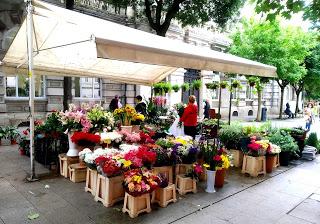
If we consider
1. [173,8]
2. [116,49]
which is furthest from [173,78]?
[116,49]

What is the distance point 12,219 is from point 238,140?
5.14 meters

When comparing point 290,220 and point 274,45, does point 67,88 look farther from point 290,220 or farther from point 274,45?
point 274,45

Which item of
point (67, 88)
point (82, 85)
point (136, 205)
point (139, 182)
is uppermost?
point (82, 85)

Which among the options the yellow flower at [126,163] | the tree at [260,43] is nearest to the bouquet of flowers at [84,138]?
the yellow flower at [126,163]

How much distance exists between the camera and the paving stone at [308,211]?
13.9 feet

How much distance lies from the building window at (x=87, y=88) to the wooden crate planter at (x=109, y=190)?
35.5 feet

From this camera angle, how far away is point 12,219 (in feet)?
12.7

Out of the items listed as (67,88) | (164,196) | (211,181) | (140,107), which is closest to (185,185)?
(211,181)

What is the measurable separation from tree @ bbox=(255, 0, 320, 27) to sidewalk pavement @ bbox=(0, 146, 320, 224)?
3.14 m

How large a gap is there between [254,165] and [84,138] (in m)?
3.78

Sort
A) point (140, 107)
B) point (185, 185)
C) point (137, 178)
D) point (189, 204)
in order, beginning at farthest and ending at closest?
→ point (140, 107)
point (185, 185)
point (189, 204)
point (137, 178)

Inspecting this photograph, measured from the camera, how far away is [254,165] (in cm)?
625

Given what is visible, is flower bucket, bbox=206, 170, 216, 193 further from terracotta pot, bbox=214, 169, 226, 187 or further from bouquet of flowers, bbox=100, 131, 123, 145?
bouquet of flowers, bbox=100, 131, 123, 145

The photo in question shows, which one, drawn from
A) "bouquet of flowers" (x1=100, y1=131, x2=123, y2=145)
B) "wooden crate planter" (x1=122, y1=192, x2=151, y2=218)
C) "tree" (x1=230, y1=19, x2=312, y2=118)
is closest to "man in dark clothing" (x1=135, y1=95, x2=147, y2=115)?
"bouquet of flowers" (x1=100, y1=131, x2=123, y2=145)
